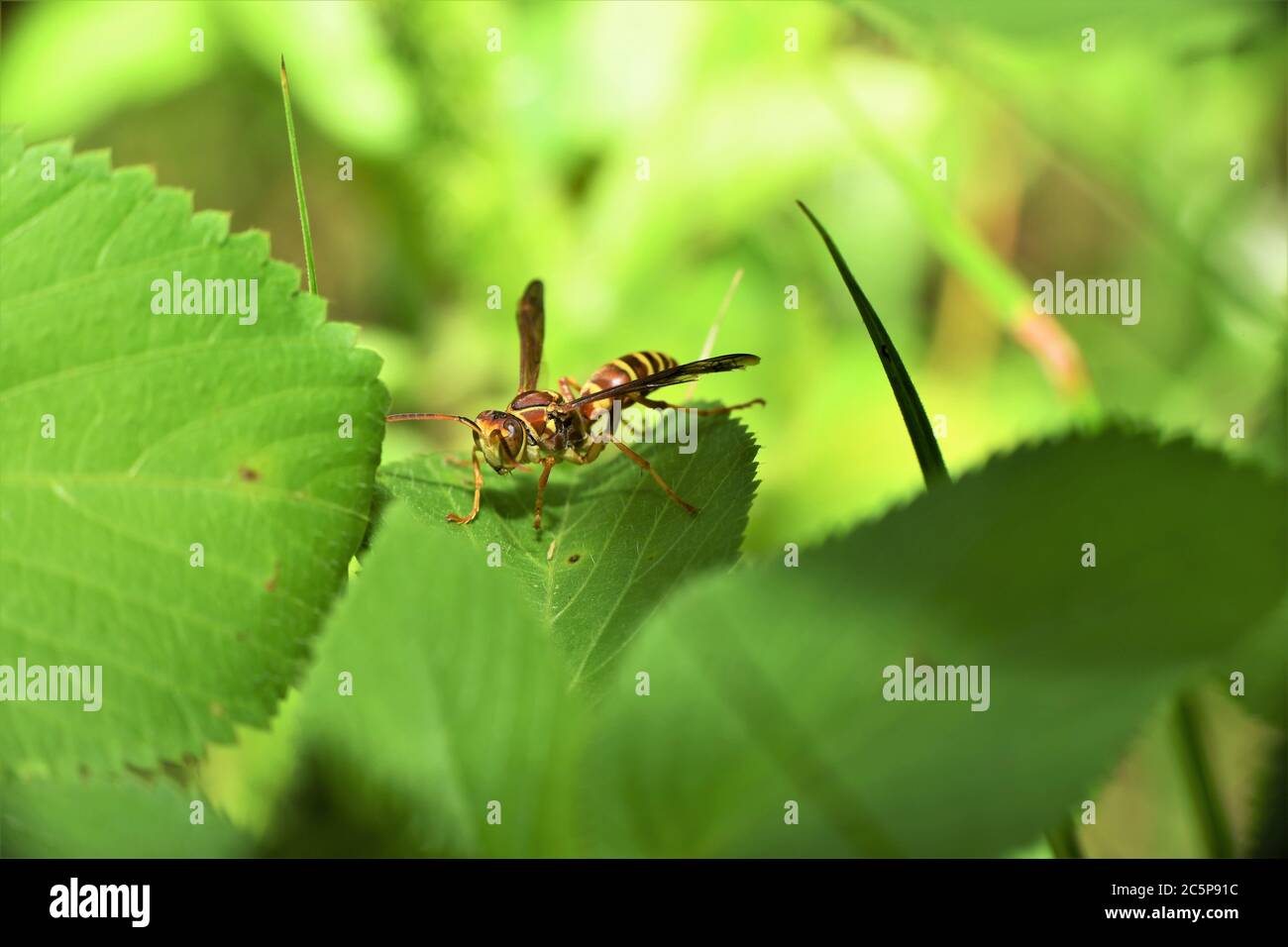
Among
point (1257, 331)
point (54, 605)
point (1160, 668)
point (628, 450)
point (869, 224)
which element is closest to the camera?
point (1160, 668)

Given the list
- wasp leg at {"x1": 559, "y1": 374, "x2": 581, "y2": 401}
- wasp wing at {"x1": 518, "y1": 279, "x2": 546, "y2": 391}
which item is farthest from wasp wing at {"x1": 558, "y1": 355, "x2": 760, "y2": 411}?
wasp wing at {"x1": 518, "y1": 279, "x2": 546, "y2": 391}

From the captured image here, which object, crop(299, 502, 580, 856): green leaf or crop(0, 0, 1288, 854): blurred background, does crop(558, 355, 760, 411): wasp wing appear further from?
crop(299, 502, 580, 856): green leaf

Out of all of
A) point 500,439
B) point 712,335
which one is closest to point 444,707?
point 500,439

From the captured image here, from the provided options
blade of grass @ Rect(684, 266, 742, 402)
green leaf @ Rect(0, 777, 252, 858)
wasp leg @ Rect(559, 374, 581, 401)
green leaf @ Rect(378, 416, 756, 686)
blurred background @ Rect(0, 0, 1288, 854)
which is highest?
blurred background @ Rect(0, 0, 1288, 854)

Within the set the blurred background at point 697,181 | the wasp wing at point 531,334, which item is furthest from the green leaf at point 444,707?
the blurred background at point 697,181

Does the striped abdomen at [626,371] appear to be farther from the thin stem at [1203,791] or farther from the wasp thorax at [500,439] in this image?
the thin stem at [1203,791]
